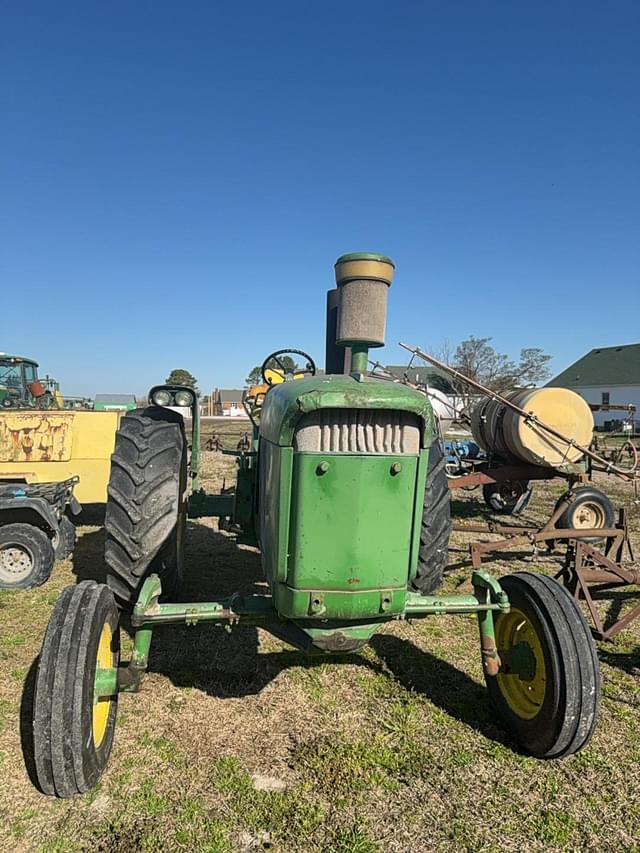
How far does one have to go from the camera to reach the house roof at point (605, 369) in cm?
3888

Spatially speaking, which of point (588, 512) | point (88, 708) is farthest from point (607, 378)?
point (88, 708)

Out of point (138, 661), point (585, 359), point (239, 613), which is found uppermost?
point (585, 359)

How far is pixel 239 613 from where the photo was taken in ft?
7.98

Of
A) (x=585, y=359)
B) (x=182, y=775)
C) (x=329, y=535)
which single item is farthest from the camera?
(x=585, y=359)

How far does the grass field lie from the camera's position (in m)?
2.07

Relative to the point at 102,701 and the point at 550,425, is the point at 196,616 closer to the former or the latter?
the point at 102,701

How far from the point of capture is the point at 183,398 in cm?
421

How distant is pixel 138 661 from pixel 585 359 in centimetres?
4759

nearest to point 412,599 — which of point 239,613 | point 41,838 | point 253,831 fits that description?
point 239,613

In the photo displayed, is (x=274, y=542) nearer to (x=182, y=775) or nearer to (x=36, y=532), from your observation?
(x=182, y=775)

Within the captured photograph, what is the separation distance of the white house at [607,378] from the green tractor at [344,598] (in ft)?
122

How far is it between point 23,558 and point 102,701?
2.68 metres

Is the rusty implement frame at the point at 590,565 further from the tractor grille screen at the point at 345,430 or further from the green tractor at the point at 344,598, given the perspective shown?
the tractor grille screen at the point at 345,430

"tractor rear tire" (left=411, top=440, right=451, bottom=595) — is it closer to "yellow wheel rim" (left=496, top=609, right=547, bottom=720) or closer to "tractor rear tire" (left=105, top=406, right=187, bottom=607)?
"yellow wheel rim" (left=496, top=609, right=547, bottom=720)
